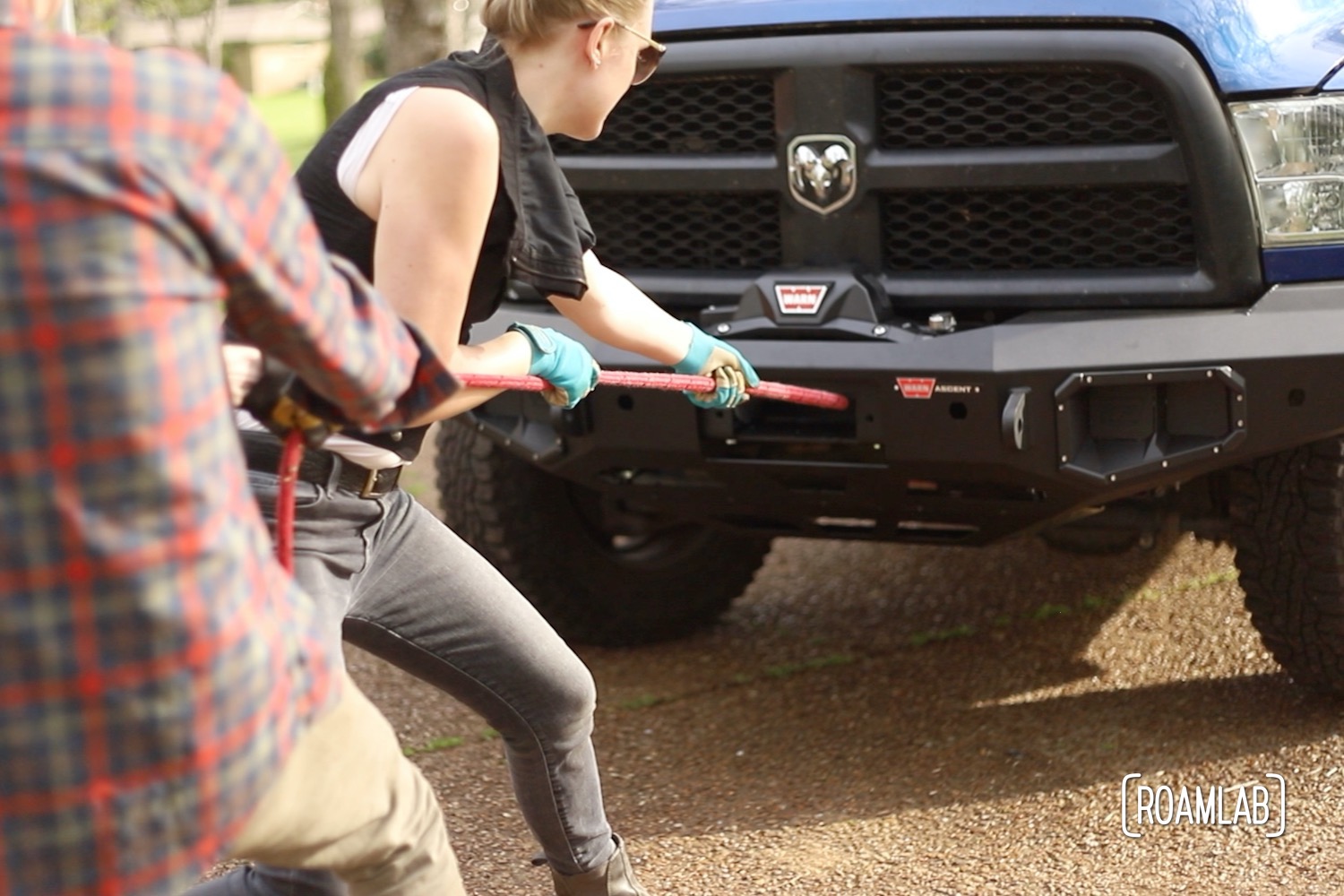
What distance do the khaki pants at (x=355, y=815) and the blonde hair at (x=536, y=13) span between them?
105 cm

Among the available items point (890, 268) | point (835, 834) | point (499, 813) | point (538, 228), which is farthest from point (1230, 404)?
point (499, 813)

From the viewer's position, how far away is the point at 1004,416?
11.3 ft

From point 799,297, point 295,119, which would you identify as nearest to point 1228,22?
point 799,297

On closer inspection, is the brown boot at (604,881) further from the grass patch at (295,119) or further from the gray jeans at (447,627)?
the grass patch at (295,119)

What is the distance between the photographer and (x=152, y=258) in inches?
63.0

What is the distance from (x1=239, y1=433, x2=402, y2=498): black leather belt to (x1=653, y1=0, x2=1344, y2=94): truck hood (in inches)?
66.0

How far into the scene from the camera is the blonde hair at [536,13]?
258 cm

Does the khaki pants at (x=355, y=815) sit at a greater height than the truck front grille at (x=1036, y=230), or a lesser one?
lesser

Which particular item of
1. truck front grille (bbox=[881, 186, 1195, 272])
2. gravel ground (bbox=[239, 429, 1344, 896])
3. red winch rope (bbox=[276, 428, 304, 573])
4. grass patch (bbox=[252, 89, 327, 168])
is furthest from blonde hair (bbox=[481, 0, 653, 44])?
grass patch (bbox=[252, 89, 327, 168])

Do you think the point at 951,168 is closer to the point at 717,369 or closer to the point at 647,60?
the point at 717,369

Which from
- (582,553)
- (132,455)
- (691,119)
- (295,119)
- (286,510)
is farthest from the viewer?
(295,119)

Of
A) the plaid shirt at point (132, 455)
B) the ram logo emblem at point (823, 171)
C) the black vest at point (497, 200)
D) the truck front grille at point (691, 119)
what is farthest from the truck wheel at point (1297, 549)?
the plaid shirt at point (132, 455)

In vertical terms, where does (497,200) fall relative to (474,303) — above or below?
above

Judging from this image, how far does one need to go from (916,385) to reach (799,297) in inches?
15.2
